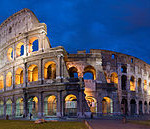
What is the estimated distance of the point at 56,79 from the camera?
77.4 feet

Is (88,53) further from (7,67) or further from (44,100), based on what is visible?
(7,67)

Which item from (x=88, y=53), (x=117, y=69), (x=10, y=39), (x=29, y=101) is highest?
(x=10, y=39)

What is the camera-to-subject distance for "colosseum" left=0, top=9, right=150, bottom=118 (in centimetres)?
2319

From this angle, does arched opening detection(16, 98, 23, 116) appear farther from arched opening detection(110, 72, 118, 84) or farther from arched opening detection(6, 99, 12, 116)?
arched opening detection(110, 72, 118, 84)

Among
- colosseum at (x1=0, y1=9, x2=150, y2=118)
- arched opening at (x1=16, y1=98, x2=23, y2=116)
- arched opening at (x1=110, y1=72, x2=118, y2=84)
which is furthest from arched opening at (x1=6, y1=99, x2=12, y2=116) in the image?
arched opening at (x1=110, y1=72, x2=118, y2=84)

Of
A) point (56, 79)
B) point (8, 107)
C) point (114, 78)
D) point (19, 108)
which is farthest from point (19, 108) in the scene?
point (114, 78)

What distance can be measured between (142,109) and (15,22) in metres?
28.4

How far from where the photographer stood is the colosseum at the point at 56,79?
2319cm

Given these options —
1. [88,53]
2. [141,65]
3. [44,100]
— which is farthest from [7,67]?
[141,65]

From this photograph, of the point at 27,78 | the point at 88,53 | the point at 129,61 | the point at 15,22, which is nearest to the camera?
the point at 27,78

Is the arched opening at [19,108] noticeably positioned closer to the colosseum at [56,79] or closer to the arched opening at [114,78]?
the colosseum at [56,79]

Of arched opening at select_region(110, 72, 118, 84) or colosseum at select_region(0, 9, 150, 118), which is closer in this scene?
colosseum at select_region(0, 9, 150, 118)

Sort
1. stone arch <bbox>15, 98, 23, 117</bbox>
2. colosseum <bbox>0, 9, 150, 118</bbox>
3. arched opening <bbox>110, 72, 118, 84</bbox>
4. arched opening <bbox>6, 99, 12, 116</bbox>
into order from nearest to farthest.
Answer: colosseum <bbox>0, 9, 150, 118</bbox> < stone arch <bbox>15, 98, 23, 117</bbox> < arched opening <bbox>6, 99, 12, 116</bbox> < arched opening <bbox>110, 72, 118, 84</bbox>

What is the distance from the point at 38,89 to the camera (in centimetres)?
2434
